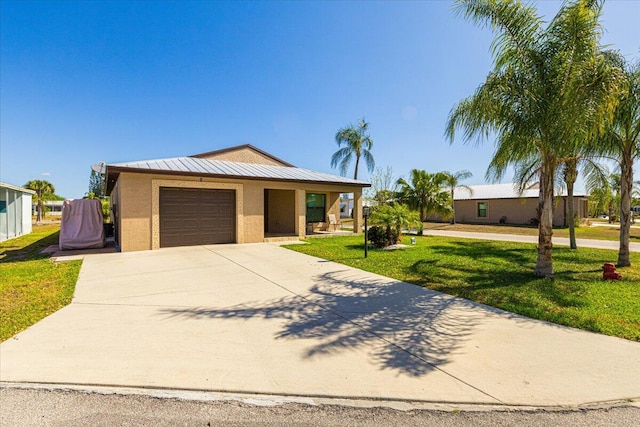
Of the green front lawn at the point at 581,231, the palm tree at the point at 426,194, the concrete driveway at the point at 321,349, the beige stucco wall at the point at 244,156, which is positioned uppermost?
the beige stucco wall at the point at 244,156

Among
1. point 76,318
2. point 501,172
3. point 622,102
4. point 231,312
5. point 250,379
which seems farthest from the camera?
point 501,172

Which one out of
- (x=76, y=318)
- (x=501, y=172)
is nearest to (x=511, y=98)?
(x=501, y=172)

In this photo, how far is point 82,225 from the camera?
1338cm

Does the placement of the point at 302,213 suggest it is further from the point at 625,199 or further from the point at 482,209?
the point at 482,209

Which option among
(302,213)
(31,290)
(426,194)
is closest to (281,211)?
(302,213)

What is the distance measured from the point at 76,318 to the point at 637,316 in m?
9.03

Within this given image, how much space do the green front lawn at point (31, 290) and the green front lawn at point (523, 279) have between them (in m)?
7.06

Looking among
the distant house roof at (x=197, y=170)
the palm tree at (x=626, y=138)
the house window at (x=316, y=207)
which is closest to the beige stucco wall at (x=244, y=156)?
the house window at (x=316, y=207)

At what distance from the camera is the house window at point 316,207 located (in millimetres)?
21094

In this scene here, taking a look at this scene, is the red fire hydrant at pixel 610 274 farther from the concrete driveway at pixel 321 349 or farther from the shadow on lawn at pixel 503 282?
the concrete driveway at pixel 321 349

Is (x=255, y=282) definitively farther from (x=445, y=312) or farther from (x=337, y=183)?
(x=337, y=183)

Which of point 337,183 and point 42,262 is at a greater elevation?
point 337,183

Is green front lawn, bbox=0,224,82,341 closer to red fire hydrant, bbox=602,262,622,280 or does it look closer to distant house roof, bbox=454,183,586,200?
red fire hydrant, bbox=602,262,622,280

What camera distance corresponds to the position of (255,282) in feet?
24.4
